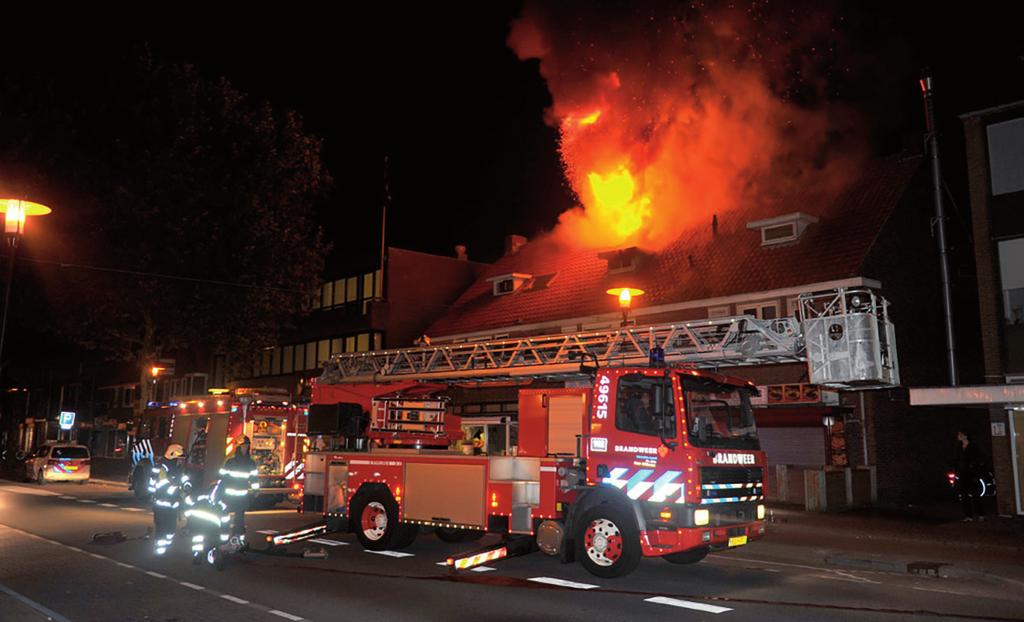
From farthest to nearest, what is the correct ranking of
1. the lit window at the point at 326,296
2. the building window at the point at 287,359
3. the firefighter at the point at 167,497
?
the building window at the point at 287,359 → the lit window at the point at 326,296 → the firefighter at the point at 167,497

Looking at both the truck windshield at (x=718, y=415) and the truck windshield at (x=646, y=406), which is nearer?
the truck windshield at (x=646, y=406)

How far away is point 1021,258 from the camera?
59.8 ft

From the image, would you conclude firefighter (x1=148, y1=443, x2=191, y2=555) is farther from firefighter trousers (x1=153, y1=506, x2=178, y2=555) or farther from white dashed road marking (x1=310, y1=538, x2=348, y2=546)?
white dashed road marking (x1=310, y1=538, x2=348, y2=546)

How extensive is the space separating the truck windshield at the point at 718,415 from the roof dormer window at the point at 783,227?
1280 centimetres

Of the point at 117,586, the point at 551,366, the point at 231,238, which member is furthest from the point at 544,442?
the point at 231,238

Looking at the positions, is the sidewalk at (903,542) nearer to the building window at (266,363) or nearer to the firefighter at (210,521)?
the firefighter at (210,521)

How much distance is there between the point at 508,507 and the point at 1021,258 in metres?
14.4

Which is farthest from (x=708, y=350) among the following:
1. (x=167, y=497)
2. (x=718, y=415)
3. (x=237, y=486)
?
(x=167, y=497)

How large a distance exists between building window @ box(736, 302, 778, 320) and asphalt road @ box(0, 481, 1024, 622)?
32.0 ft

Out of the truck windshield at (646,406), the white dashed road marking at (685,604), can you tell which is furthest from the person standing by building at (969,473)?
the white dashed road marking at (685,604)

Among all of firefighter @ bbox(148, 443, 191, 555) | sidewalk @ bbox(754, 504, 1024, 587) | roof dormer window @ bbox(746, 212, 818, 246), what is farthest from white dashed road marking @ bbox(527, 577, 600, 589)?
roof dormer window @ bbox(746, 212, 818, 246)

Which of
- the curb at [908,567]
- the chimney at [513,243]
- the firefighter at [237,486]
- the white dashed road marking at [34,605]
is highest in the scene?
the chimney at [513,243]

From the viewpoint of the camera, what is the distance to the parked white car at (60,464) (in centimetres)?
2888

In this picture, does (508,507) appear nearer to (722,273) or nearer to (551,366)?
(551,366)
